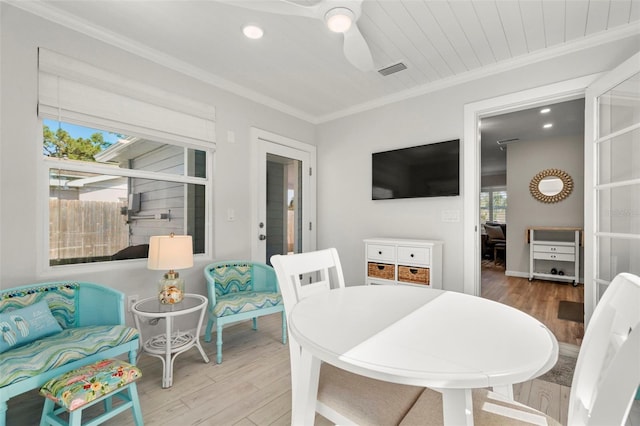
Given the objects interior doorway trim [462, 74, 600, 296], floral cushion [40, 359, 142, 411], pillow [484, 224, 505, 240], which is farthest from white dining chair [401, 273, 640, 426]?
pillow [484, 224, 505, 240]

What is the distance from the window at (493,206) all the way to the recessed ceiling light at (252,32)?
30.1ft

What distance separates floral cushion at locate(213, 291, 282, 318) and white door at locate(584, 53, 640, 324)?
247 centimetres

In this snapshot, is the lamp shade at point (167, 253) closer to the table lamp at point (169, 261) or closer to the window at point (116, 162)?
the table lamp at point (169, 261)

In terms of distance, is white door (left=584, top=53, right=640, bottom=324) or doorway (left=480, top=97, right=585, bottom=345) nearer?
white door (left=584, top=53, right=640, bottom=324)

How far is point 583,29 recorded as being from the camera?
7.38 ft

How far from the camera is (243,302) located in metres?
2.48

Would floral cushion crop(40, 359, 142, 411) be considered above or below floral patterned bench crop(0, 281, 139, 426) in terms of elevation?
below

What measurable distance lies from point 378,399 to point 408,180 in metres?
2.60

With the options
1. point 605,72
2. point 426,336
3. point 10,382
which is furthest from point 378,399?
point 605,72

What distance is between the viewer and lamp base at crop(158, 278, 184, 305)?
219cm

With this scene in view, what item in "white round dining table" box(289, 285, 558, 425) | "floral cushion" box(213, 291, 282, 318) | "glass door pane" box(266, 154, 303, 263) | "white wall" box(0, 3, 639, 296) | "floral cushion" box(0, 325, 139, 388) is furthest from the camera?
"glass door pane" box(266, 154, 303, 263)

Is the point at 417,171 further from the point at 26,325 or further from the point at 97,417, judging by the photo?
the point at 26,325

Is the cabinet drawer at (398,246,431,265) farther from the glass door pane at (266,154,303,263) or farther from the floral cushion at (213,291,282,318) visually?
the glass door pane at (266,154,303,263)

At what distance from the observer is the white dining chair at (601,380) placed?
59 cm
